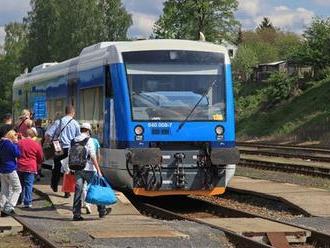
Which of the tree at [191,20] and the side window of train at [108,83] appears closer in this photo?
the side window of train at [108,83]

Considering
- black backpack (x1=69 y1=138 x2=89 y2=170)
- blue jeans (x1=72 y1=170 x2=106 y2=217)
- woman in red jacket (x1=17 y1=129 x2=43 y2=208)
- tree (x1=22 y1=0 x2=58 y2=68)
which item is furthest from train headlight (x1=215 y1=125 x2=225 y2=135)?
tree (x1=22 y1=0 x2=58 y2=68)

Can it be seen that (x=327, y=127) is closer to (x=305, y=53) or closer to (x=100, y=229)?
(x=305, y=53)

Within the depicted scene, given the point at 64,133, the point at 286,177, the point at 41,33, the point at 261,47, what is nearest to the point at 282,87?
the point at 41,33

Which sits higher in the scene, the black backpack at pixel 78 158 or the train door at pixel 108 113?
the train door at pixel 108 113

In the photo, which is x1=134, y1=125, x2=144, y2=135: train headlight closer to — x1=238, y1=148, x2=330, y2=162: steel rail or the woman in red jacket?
the woman in red jacket

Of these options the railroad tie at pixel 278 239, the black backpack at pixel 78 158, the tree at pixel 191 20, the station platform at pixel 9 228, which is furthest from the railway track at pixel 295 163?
the tree at pixel 191 20

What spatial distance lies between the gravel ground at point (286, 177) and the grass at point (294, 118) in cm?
2140

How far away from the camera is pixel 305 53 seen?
58.1 m

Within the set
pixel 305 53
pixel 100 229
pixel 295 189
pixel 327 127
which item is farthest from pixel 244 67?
pixel 100 229

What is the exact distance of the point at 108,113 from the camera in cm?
1452

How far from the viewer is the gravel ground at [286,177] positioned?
18625 millimetres

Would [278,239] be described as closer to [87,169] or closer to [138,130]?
[87,169]

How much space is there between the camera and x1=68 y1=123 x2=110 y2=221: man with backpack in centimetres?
1193

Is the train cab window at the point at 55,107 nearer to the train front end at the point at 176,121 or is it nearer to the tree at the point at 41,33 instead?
the train front end at the point at 176,121
